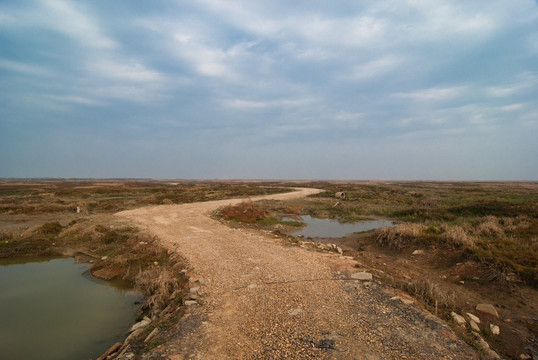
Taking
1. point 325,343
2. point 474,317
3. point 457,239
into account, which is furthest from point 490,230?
point 325,343

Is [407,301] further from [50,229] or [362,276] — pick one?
[50,229]

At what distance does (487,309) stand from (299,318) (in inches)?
227

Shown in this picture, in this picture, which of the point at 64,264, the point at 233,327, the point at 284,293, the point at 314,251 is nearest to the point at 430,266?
the point at 314,251

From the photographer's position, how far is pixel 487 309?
7441mm

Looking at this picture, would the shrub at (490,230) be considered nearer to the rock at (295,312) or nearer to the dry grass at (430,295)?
the dry grass at (430,295)

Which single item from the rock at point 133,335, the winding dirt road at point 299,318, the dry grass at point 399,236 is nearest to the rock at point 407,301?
the winding dirt road at point 299,318

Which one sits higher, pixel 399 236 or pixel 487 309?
pixel 399 236

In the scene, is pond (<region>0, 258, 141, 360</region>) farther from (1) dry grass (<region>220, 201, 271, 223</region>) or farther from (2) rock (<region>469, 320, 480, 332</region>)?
(1) dry grass (<region>220, 201, 271, 223</region>)

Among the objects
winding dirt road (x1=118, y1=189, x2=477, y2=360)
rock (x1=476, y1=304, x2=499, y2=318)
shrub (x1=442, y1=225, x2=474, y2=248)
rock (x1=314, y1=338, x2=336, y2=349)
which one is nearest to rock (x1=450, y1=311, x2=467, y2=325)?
winding dirt road (x1=118, y1=189, x2=477, y2=360)

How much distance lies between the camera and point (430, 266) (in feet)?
37.8

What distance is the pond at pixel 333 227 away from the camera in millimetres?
19578

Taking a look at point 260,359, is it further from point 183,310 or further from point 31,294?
point 31,294

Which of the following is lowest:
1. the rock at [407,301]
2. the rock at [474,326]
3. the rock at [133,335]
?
the rock at [133,335]

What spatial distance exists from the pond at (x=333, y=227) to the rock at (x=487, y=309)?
37.4ft
